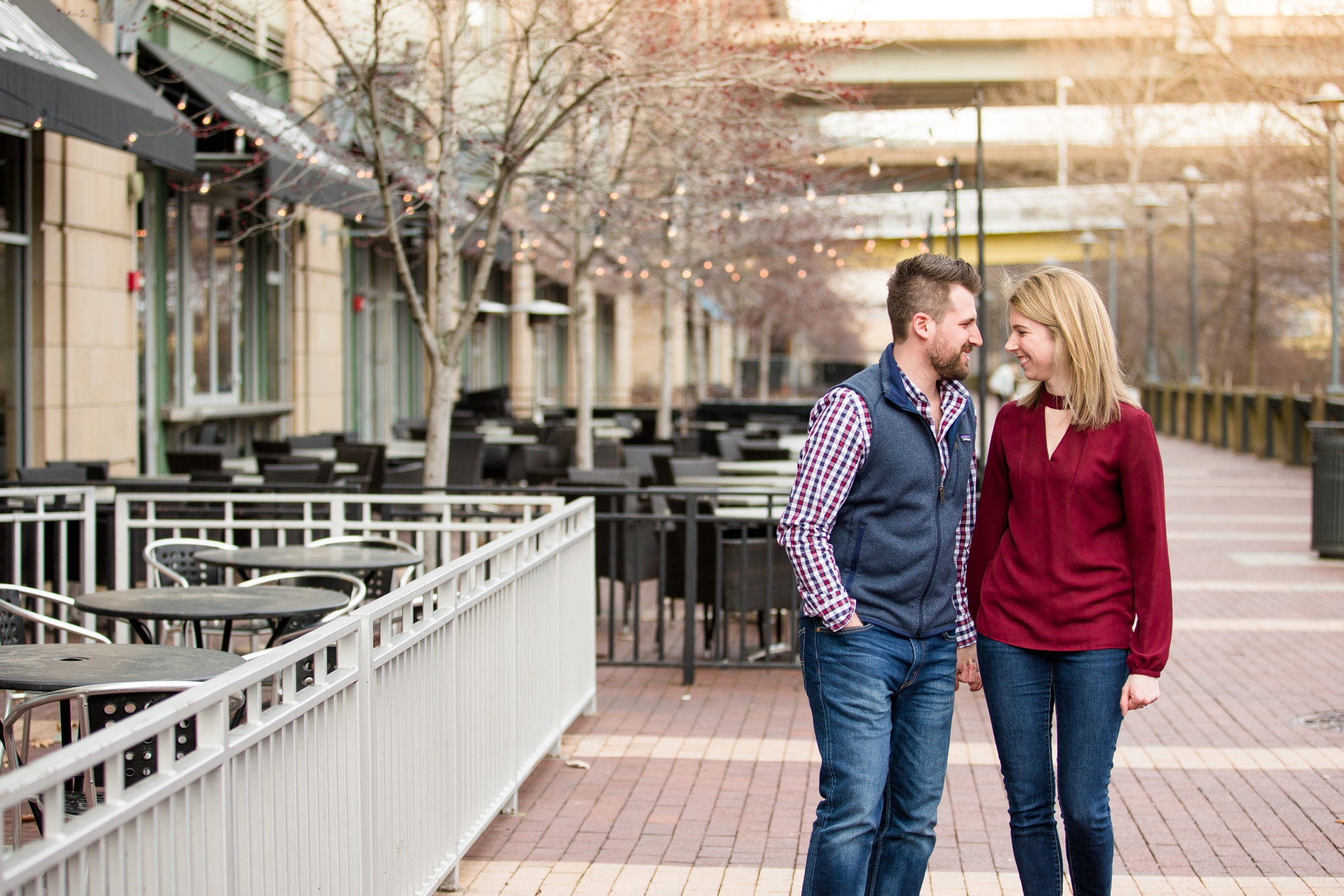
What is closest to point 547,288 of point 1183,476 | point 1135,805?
point 1183,476

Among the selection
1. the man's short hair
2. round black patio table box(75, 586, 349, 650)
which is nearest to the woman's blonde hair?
the man's short hair

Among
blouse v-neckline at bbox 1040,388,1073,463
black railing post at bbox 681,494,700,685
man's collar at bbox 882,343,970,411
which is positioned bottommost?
black railing post at bbox 681,494,700,685

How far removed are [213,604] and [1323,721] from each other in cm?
538

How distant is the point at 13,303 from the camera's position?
12.8 meters

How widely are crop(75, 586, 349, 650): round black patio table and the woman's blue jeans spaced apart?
2.72m

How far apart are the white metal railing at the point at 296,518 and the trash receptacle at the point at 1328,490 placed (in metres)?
8.11

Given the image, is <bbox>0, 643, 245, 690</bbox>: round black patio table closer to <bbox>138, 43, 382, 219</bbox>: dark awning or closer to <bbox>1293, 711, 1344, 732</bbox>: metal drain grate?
<bbox>1293, 711, 1344, 732</bbox>: metal drain grate

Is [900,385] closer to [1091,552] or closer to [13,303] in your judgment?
[1091,552]

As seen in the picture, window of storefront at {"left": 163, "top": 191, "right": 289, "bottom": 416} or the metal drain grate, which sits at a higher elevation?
window of storefront at {"left": 163, "top": 191, "right": 289, "bottom": 416}

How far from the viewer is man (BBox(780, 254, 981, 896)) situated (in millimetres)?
3537

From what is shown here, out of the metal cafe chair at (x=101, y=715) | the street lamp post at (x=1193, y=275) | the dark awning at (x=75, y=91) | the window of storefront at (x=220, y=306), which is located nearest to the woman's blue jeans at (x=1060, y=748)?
the metal cafe chair at (x=101, y=715)

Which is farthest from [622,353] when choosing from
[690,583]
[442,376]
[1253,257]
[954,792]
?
[954,792]

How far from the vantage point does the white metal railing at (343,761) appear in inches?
93.5

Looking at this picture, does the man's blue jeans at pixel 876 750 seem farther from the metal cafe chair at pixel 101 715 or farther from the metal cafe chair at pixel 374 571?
the metal cafe chair at pixel 374 571
